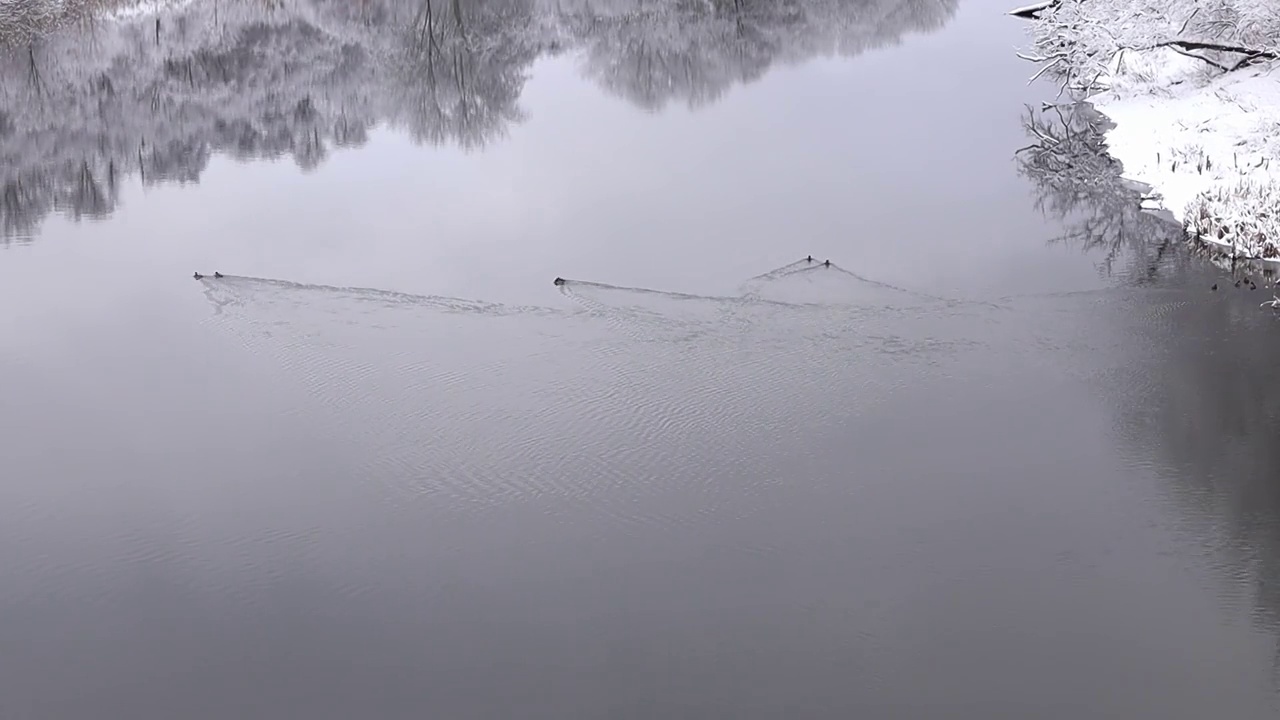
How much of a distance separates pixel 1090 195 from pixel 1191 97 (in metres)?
3.51

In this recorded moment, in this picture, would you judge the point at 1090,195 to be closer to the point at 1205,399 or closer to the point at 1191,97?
the point at 1191,97

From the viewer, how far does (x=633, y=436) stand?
9703 millimetres

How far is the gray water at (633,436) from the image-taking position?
23.6 feet

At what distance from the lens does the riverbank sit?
1381 centimetres

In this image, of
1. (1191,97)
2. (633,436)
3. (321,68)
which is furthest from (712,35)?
(633,436)

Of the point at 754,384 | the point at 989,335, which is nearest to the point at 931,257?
the point at 989,335

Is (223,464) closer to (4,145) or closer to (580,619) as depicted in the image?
(580,619)

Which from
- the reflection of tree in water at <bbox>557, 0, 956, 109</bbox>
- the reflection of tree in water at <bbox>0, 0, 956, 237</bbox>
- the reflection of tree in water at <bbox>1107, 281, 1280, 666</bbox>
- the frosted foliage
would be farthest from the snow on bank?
the reflection of tree in water at <bbox>0, 0, 956, 237</bbox>

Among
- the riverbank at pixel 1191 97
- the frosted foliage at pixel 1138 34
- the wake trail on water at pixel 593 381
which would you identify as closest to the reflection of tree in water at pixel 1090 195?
the riverbank at pixel 1191 97

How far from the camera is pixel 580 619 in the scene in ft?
24.8

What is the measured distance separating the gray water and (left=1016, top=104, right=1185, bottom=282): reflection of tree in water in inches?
3.4

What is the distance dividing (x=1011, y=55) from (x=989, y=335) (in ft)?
46.6

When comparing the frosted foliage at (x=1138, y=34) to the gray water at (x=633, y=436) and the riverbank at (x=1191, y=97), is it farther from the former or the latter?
the gray water at (x=633, y=436)

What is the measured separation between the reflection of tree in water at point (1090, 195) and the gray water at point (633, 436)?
A: 9cm
